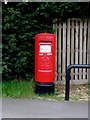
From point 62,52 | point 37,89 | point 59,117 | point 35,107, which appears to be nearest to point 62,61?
point 62,52

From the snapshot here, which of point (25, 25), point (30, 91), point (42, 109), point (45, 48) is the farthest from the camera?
point (25, 25)

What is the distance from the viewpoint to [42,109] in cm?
756

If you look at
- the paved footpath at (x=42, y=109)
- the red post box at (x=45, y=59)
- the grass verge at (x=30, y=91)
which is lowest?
the paved footpath at (x=42, y=109)

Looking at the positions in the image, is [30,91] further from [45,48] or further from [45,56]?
[45,48]

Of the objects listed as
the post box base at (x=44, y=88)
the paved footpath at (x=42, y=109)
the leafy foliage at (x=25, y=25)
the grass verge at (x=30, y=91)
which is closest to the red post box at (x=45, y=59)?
the post box base at (x=44, y=88)

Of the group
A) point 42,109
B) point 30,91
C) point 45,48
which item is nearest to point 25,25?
point 45,48

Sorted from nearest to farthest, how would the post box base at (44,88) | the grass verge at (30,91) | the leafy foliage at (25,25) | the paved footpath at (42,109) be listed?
the paved footpath at (42,109) → the grass verge at (30,91) → the post box base at (44,88) → the leafy foliage at (25,25)

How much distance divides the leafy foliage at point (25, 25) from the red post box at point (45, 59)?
1056mm

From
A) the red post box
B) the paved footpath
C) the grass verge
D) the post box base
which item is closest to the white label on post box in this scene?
the red post box

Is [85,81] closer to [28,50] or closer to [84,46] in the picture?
[84,46]

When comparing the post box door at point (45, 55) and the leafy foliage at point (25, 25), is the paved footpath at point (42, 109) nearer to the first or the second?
the post box door at point (45, 55)

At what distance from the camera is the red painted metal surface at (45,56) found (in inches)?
342

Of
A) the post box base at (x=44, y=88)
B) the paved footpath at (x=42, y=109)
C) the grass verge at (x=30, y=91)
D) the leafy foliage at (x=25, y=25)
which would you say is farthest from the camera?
the leafy foliage at (x=25, y=25)

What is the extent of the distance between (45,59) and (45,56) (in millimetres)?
72
